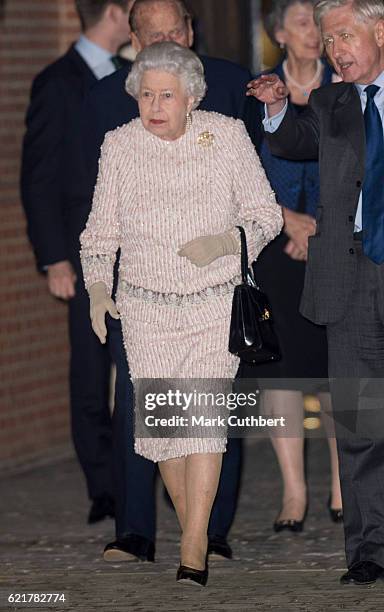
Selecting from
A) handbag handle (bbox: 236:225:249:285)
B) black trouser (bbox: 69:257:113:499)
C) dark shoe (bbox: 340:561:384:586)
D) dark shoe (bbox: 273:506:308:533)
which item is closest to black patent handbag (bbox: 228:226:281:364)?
handbag handle (bbox: 236:225:249:285)

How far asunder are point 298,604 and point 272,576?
0.56 metres

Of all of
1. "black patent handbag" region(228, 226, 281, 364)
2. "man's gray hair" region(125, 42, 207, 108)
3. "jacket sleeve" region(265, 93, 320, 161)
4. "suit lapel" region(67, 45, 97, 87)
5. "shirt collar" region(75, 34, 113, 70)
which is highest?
"man's gray hair" region(125, 42, 207, 108)

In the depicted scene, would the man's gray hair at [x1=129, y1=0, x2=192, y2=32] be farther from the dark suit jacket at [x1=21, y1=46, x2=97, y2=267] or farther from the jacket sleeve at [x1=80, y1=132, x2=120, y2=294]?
the dark suit jacket at [x1=21, y1=46, x2=97, y2=267]

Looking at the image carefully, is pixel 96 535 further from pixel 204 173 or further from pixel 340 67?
pixel 340 67

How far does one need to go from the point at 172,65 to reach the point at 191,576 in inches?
77.2

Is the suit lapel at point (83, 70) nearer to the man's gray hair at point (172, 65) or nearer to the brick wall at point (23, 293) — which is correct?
the brick wall at point (23, 293)

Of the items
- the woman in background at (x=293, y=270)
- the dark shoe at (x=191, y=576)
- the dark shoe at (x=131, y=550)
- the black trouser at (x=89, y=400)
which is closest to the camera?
the dark shoe at (x=191, y=576)

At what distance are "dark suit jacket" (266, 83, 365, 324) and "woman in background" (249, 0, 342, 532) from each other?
3.35 feet

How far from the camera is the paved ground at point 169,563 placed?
21.6 feet

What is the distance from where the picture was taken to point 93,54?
28.1ft

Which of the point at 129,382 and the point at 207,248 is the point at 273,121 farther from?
the point at 129,382

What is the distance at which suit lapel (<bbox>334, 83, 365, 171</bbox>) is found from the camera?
6.59m

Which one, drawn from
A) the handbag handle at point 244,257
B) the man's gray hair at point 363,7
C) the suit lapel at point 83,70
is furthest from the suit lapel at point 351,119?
the suit lapel at point 83,70

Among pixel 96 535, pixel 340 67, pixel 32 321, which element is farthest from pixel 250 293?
pixel 32 321
